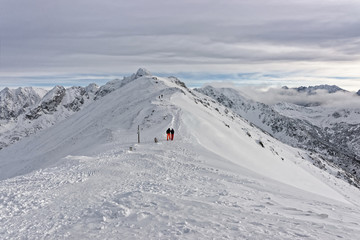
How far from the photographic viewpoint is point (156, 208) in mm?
12320

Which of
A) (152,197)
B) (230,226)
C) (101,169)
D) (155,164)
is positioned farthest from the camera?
(155,164)

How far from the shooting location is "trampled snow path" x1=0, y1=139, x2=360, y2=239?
1032 cm

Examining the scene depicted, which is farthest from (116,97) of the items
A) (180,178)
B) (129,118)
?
(180,178)

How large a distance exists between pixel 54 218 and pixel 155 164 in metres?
10.4

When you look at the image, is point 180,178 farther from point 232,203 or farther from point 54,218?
point 54,218

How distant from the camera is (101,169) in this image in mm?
19109

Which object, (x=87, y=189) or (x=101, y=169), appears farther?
(x=101, y=169)

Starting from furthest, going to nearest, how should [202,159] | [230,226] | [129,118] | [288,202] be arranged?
[129,118]
[202,159]
[288,202]
[230,226]

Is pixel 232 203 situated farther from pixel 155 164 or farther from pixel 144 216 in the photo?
pixel 155 164

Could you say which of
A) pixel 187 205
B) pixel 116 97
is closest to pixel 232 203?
pixel 187 205

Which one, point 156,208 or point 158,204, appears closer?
point 156,208

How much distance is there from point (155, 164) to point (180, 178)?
150 inches

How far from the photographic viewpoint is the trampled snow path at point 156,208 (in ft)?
33.9

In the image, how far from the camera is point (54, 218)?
448 inches
